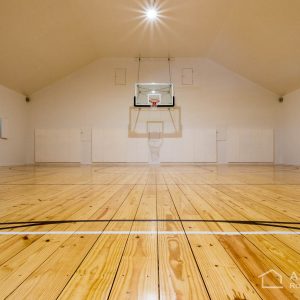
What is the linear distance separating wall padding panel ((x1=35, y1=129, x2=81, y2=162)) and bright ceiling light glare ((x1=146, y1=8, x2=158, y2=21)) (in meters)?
3.43

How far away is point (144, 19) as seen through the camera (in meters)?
5.24

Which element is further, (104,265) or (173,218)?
(173,218)

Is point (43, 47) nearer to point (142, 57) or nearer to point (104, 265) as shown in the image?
point (142, 57)

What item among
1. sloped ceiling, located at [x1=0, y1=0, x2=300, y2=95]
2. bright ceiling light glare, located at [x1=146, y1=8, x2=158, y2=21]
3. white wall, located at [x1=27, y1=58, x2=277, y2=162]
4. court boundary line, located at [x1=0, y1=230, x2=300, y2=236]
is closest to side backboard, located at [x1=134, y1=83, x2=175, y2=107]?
white wall, located at [x1=27, y1=58, x2=277, y2=162]

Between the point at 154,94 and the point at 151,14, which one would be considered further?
the point at 154,94

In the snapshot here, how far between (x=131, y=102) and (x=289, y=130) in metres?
4.33

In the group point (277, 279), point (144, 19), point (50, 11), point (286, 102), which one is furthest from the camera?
point (286, 102)

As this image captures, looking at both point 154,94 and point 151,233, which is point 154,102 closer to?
point 154,94

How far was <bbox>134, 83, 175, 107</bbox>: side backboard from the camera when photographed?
6.58m

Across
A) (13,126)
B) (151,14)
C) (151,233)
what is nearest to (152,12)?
(151,14)

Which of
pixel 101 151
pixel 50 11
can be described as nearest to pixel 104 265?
pixel 50 11

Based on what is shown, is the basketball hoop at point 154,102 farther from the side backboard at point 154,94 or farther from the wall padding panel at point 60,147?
the wall padding panel at point 60,147

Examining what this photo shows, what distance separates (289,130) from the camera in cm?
645

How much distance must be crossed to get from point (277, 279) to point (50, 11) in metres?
5.26
